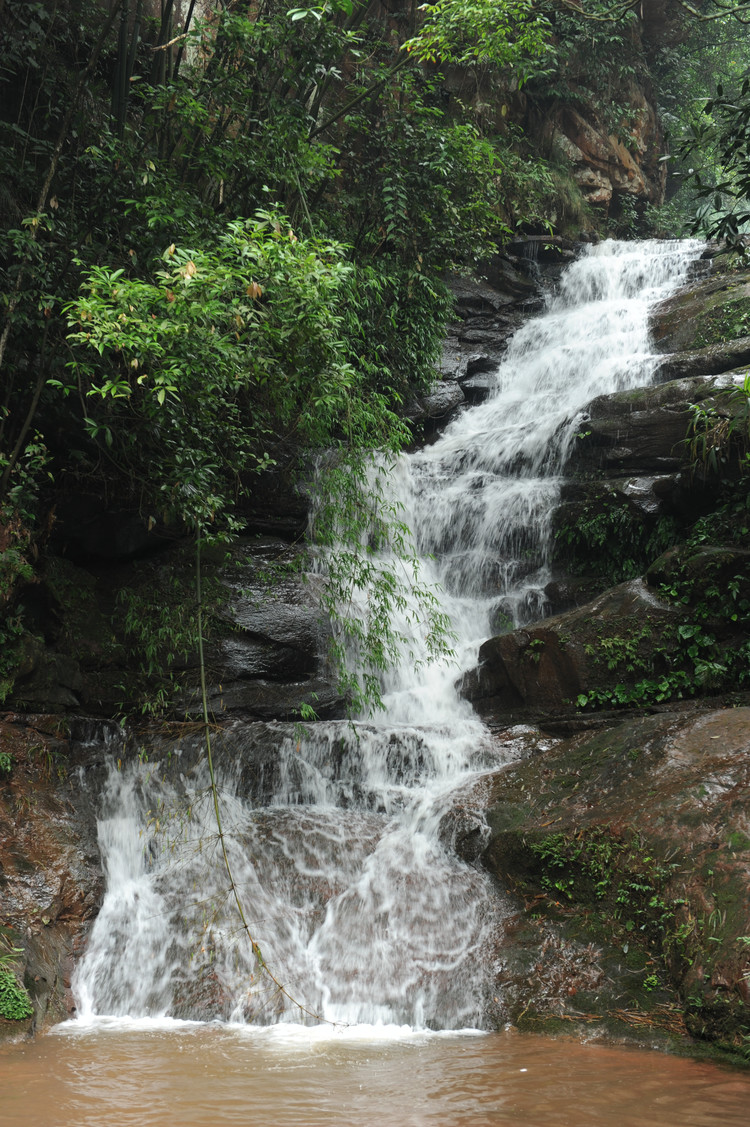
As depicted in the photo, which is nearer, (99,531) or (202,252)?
(202,252)

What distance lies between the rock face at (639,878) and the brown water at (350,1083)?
391 mm

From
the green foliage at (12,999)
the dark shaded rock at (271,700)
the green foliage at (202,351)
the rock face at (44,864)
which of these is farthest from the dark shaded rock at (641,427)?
the green foliage at (12,999)

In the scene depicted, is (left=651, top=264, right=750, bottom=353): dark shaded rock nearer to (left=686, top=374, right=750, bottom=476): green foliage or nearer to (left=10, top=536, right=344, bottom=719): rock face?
(left=686, top=374, right=750, bottom=476): green foliage

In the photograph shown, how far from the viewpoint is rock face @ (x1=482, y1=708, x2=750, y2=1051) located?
4.52 metres

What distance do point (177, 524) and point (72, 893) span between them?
13.5ft

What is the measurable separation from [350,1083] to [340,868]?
2.45 metres

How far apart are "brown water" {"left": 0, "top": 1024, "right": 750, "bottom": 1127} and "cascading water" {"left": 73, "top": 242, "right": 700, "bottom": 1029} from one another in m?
0.54


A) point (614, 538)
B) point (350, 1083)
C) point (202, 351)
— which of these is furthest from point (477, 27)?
point (350, 1083)

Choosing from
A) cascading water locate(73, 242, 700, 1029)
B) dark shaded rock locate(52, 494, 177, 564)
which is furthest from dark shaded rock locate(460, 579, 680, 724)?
dark shaded rock locate(52, 494, 177, 564)

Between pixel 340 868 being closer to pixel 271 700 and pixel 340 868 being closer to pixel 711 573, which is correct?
pixel 271 700

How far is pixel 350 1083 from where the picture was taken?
3699mm

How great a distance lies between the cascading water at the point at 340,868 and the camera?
206 inches

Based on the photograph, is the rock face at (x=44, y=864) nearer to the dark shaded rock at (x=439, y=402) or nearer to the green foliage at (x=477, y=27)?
the dark shaded rock at (x=439, y=402)

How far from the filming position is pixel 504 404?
44.1 feet
